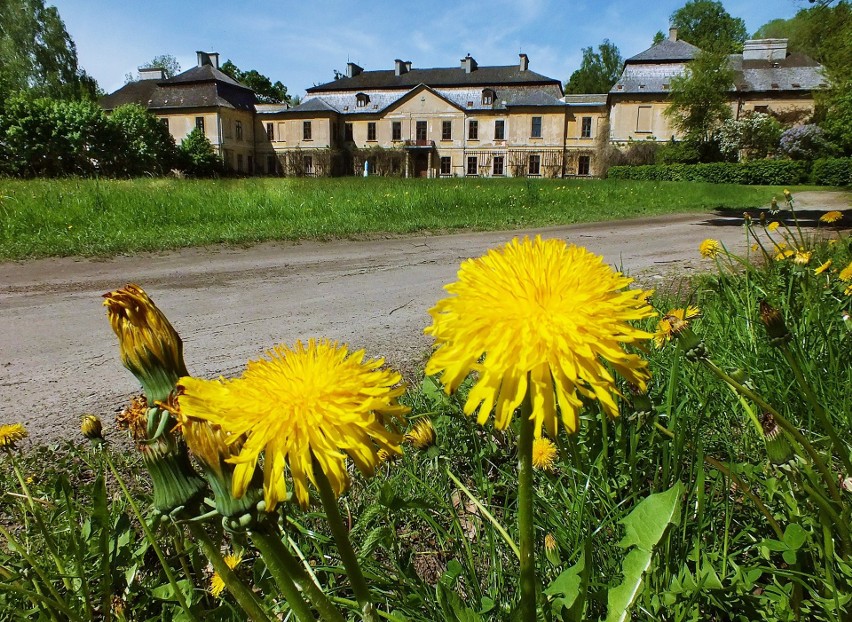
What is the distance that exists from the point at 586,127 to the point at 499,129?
8.26 metres

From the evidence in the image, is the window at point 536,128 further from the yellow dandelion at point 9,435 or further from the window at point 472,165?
the yellow dandelion at point 9,435

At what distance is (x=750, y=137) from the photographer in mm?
39719

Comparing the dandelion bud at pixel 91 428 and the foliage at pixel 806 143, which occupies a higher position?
the foliage at pixel 806 143

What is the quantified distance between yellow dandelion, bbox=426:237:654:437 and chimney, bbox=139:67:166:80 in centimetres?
7290

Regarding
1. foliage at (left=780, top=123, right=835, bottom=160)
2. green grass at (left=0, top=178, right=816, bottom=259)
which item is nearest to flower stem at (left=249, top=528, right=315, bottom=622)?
green grass at (left=0, top=178, right=816, bottom=259)

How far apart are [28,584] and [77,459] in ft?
3.32

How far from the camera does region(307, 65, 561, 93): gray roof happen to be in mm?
52688

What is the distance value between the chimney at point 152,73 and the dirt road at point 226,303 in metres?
65.3

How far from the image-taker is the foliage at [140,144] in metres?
32.9

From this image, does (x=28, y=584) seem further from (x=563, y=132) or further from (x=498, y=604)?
(x=563, y=132)

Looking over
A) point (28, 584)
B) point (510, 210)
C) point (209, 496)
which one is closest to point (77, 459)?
point (28, 584)

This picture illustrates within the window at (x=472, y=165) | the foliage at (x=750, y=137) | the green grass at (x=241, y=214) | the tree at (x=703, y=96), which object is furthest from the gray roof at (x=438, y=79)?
the green grass at (x=241, y=214)

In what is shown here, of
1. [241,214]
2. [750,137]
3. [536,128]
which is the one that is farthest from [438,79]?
[241,214]

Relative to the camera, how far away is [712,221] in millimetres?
12484
